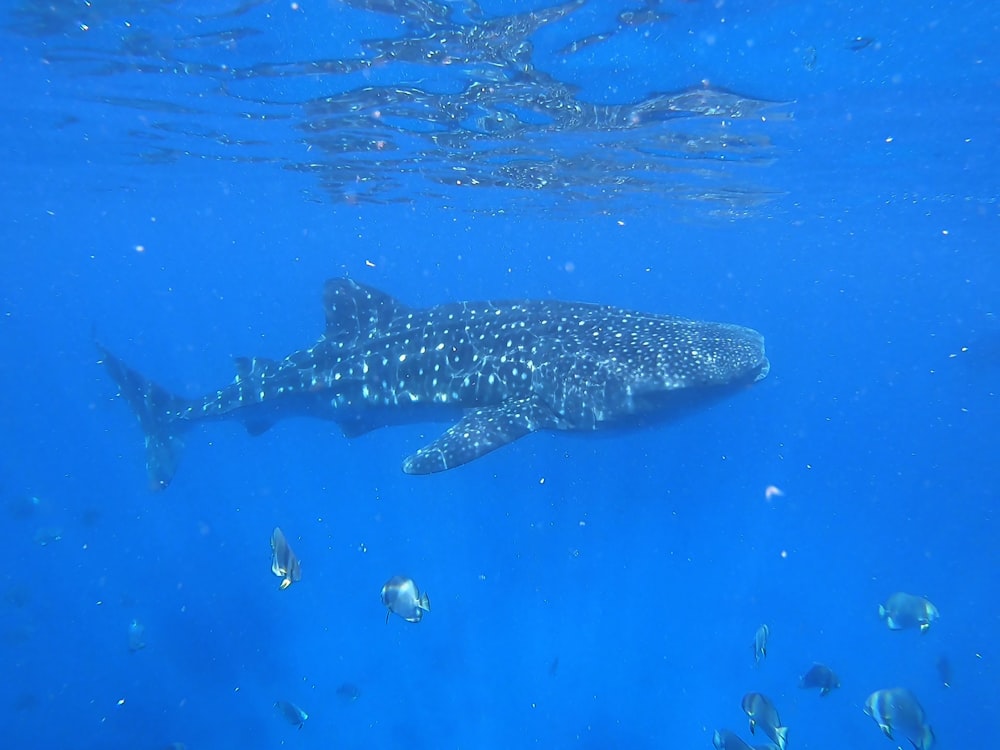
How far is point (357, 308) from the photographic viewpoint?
11125 millimetres

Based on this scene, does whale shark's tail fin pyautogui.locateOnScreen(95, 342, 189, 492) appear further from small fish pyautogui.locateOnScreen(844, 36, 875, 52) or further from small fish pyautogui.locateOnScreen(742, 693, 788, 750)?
small fish pyautogui.locateOnScreen(844, 36, 875, 52)

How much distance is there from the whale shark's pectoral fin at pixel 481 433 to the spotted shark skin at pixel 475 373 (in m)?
0.02

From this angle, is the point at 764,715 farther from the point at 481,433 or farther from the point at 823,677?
the point at 481,433

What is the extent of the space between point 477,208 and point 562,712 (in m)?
24.2

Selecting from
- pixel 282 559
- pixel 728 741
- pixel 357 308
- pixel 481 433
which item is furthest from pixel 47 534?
pixel 728 741

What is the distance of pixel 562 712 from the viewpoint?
16484 mm

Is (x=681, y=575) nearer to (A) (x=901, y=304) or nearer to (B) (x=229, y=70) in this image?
(B) (x=229, y=70)

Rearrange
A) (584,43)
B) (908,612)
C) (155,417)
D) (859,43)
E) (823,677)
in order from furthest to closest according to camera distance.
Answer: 1. (155,417)
2. (584,43)
3. (859,43)
4. (908,612)
5. (823,677)

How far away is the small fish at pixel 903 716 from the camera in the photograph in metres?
6.97

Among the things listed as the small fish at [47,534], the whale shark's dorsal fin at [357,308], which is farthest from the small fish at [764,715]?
the small fish at [47,534]

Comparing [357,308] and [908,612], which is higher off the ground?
[357,308]

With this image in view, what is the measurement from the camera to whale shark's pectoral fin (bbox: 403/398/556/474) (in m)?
8.16

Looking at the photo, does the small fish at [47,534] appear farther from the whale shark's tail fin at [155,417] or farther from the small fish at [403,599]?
the small fish at [403,599]

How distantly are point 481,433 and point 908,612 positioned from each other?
658 centimetres
